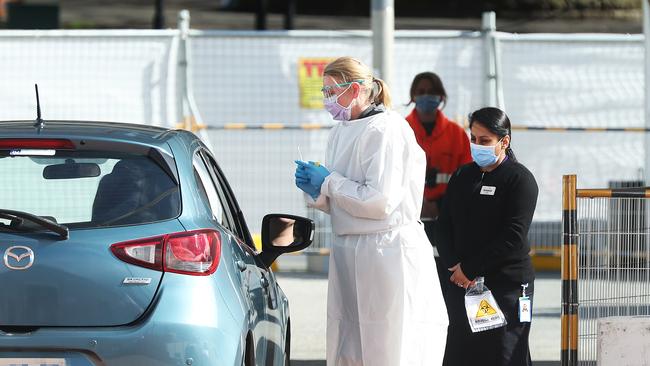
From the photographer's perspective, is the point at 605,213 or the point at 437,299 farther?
the point at 605,213

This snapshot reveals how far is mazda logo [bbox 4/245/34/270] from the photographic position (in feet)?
14.2

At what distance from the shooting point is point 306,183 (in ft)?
19.4

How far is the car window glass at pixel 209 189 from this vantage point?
5.01 m

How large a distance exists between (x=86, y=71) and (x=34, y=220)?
869cm

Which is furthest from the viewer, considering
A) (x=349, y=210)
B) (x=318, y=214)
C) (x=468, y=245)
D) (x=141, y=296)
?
(x=318, y=214)

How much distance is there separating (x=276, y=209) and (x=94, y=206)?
8.21m

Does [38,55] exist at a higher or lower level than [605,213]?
higher

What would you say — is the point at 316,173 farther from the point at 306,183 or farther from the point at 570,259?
the point at 570,259

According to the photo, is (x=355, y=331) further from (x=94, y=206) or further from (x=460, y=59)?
(x=460, y=59)

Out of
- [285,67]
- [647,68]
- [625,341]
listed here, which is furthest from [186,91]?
[625,341]

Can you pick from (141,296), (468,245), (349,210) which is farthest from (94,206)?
(468,245)

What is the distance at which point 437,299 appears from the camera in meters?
5.91

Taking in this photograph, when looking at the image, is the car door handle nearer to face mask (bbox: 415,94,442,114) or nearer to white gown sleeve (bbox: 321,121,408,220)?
white gown sleeve (bbox: 321,121,408,220)

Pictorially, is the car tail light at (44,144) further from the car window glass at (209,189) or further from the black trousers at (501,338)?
the black trousers at (501,338)
